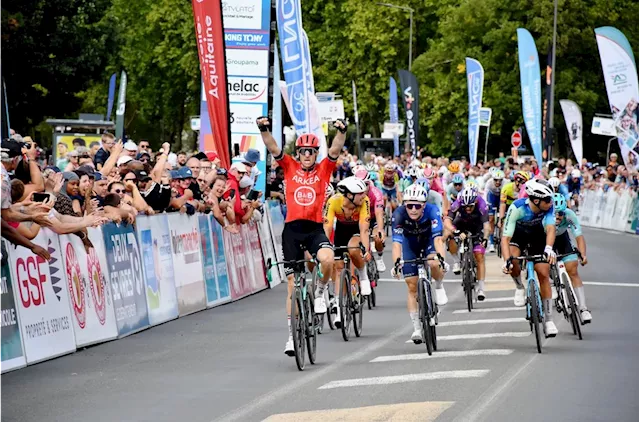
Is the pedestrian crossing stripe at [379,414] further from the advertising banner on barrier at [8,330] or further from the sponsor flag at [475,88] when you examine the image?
the sponsor flag at [475,88]

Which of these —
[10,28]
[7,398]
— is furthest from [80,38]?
[7,398]

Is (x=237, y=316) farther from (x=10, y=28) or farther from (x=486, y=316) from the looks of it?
(x=10, y=28)

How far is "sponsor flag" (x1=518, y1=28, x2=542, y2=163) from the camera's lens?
146 feet

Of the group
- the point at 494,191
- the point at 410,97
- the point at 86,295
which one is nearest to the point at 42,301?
the point at 86,295

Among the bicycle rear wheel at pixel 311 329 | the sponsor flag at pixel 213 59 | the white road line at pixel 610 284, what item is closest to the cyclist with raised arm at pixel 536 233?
the bicycle rear wheel at pixel 311 329

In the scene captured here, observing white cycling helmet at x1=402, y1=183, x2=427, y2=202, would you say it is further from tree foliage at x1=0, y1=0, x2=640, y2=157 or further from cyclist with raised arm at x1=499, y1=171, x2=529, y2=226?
tree foliage at x1=0, y1=0, x2=640, y2=157

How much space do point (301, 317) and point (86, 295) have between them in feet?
9.19

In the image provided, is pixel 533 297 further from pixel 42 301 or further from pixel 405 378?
pixel 42 301

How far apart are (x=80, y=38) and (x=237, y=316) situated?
36278 mm

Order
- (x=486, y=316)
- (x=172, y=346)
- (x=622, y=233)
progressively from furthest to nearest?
(x=622, y=233)
(x=486, y=316)
(x=172, y=346)

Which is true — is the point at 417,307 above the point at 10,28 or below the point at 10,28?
below

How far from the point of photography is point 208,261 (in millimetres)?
19781

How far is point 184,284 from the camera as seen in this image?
18.6 meters

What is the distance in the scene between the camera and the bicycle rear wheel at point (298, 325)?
12.9 metres
